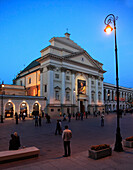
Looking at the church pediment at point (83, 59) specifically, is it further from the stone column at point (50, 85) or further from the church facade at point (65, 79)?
the stone column at point (50, 85)

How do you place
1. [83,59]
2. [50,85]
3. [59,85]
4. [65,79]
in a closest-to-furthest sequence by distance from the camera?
[50,85] → [59,85] → [65,79] → [83,59]

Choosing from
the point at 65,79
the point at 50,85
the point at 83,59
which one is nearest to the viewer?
the point at 50,85

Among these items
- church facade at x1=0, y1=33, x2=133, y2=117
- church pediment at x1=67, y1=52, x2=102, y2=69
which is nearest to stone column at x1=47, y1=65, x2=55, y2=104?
church facade at x1=0, y1=33, x2=133, y2=117

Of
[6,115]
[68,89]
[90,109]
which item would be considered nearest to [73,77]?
[68,89]

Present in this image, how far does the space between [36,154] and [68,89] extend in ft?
113

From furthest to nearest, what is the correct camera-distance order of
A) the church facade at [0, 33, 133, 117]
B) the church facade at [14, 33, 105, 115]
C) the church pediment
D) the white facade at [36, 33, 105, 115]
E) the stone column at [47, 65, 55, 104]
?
1. the church pediment
2. the church facade at [14, 33, 105, 115]
3. the white facade at [36, 33, 105, 115]
4. the stone column at [47, 65, 55, 104]
5. the church facade at [0, 33, 133, 117]

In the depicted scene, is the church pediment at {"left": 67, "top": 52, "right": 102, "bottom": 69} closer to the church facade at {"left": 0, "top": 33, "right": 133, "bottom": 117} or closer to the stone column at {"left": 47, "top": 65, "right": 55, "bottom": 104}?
the church facade at {"left": 0, "top": 33, "right": 133, "bottom": 117}

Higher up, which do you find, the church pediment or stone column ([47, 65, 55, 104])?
the church pediment

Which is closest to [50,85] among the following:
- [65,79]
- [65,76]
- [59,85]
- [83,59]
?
[59,85]

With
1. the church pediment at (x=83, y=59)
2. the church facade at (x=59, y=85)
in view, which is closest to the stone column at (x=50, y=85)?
the church facade at (x=59, y=85)

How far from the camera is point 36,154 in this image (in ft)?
24.7

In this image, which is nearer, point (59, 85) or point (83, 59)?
point (59, 85)

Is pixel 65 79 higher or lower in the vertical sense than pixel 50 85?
higher

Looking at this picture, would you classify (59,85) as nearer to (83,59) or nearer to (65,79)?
(65,79)
